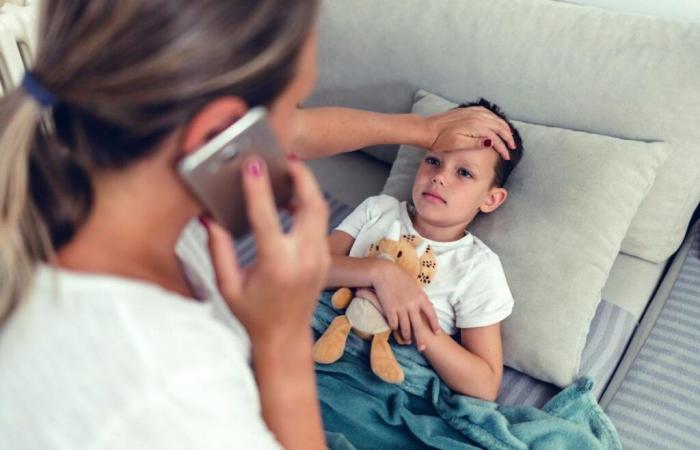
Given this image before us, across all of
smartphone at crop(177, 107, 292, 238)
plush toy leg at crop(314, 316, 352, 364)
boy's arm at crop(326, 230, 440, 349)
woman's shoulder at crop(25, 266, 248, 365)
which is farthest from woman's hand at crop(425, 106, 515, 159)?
woman's shoulder at crop(25, 266, 248, 365)

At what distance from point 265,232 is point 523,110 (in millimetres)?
931

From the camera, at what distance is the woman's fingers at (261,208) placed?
618mm

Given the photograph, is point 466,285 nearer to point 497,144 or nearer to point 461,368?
point 461,368

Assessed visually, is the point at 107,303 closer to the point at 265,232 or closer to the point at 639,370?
the point at 265,232

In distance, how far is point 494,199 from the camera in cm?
131

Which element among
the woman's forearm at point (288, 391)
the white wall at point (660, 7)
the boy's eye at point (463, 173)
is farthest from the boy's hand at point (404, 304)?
the white wall at point (660, 7)

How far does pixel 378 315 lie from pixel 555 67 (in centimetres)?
62

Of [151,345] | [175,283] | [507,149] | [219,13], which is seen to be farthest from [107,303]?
[507,149]

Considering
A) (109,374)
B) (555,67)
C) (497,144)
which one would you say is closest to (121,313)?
(109,374)

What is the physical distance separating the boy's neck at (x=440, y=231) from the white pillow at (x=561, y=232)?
52 mm

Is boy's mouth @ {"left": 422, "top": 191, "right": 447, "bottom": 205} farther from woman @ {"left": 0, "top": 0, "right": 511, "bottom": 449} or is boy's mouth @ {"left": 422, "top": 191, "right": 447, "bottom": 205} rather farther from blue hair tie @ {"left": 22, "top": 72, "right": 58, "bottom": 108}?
blue hair tie @ {"left": 22, "top": 72, "right": 58, "bottom": 108}

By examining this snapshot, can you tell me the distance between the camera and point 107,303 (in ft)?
1.83

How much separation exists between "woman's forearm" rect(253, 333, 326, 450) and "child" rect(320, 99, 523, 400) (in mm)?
445

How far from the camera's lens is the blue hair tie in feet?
1.90
